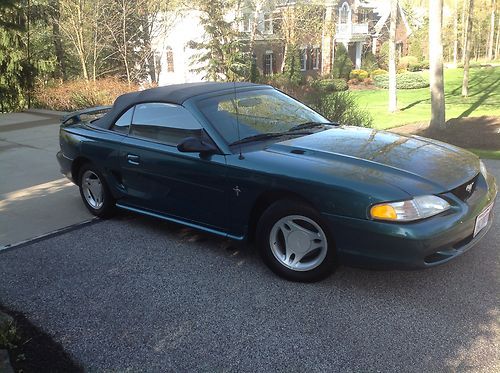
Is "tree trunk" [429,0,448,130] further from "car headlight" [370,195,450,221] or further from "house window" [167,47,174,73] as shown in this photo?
"house window" [167,47,174,73]

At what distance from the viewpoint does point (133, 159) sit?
459 cm

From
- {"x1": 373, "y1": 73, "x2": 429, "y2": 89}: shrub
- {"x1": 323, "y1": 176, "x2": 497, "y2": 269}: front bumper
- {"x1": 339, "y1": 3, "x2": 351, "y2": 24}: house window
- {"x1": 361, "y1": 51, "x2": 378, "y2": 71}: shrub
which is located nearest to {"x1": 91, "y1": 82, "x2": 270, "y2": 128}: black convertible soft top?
{"x1": 323, "y1": 176, "x2": 497, "y2": 269}: front bumper

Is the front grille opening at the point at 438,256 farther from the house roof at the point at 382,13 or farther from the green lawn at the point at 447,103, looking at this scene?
the house roof at the point at 382,13

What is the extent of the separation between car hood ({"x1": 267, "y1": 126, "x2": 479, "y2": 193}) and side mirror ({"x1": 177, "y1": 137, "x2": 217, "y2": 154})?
0.52 meters

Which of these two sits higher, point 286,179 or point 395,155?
point 395,155

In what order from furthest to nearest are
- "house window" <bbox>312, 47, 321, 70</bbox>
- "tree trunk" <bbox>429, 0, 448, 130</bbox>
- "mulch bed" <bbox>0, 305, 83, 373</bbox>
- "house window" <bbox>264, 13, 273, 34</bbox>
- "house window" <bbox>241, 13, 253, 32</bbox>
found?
"house window" <bbox>312, 47, 321, 70</bbox> < "house window" <bbox>264, 13, 273, 34</bbox> < "house window" <bbox>241, 13, 253, 32</bbox> < "tree trunk" <bbox>429, 0, 448, 130</bbox> < "mulch bed" <bbox>0, 305, 83, 373</bbox>

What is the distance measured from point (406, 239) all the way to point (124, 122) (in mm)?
3122

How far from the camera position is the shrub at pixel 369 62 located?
1667 inches

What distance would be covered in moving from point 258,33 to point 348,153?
30322 millimetres

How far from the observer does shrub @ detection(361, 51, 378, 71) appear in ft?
139

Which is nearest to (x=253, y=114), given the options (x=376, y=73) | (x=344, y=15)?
(x=376, y=73)

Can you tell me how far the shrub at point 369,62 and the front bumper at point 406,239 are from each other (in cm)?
4132

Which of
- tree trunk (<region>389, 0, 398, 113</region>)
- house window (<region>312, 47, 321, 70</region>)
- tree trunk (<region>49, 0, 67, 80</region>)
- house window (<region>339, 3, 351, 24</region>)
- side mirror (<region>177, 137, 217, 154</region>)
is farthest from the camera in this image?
house window (<region>339, 3, 351, 24</region>)

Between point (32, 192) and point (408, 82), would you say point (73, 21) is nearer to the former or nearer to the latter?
point (32, 192)
